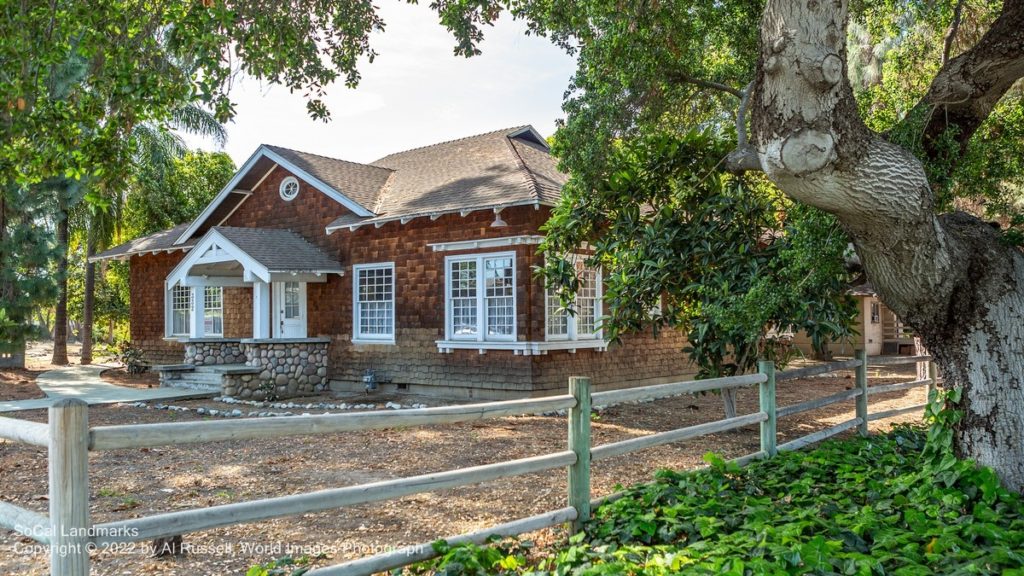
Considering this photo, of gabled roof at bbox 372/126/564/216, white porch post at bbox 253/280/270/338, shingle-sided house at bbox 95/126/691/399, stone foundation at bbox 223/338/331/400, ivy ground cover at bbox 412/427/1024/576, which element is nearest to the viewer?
ivy ground cover at bbox 412/427/1024/576

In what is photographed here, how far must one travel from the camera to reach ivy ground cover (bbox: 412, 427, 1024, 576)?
12.7 ft

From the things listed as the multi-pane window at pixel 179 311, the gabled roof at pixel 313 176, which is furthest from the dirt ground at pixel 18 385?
the gabled roof at pixel 313 176

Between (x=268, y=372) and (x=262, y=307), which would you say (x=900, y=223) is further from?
(x=262, y=307)

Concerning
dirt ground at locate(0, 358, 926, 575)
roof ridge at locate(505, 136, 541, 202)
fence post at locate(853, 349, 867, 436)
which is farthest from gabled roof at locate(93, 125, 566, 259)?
fence post at locate(853, 349, 867, 436)

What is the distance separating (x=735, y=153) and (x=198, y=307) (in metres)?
15.5

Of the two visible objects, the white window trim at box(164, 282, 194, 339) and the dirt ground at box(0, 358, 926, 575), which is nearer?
the dirt ground at box(0, 358, 926, 575)

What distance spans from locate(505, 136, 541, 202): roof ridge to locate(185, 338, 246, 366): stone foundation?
8035 millimetres

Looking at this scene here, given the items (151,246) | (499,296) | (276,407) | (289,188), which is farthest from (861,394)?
(151,246)

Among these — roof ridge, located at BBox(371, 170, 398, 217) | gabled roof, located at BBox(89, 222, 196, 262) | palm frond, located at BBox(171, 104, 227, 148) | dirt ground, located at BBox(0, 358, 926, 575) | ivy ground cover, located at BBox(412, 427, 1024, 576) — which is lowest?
dirt ground, located at BBox(0, 358, 926, 575)

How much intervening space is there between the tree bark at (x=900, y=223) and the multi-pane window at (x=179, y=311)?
18385 mm

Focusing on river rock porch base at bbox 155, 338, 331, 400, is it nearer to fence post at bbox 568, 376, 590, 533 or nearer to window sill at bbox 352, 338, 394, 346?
window sill at bbox 352, 338, 394, 346

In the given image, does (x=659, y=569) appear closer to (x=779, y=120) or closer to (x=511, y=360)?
(x=779, y=120)

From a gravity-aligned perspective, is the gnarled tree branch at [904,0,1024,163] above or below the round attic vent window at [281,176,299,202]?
below

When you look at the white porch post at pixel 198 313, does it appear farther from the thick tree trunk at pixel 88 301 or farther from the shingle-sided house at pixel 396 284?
the thick tree trunk at pixel 88 301
